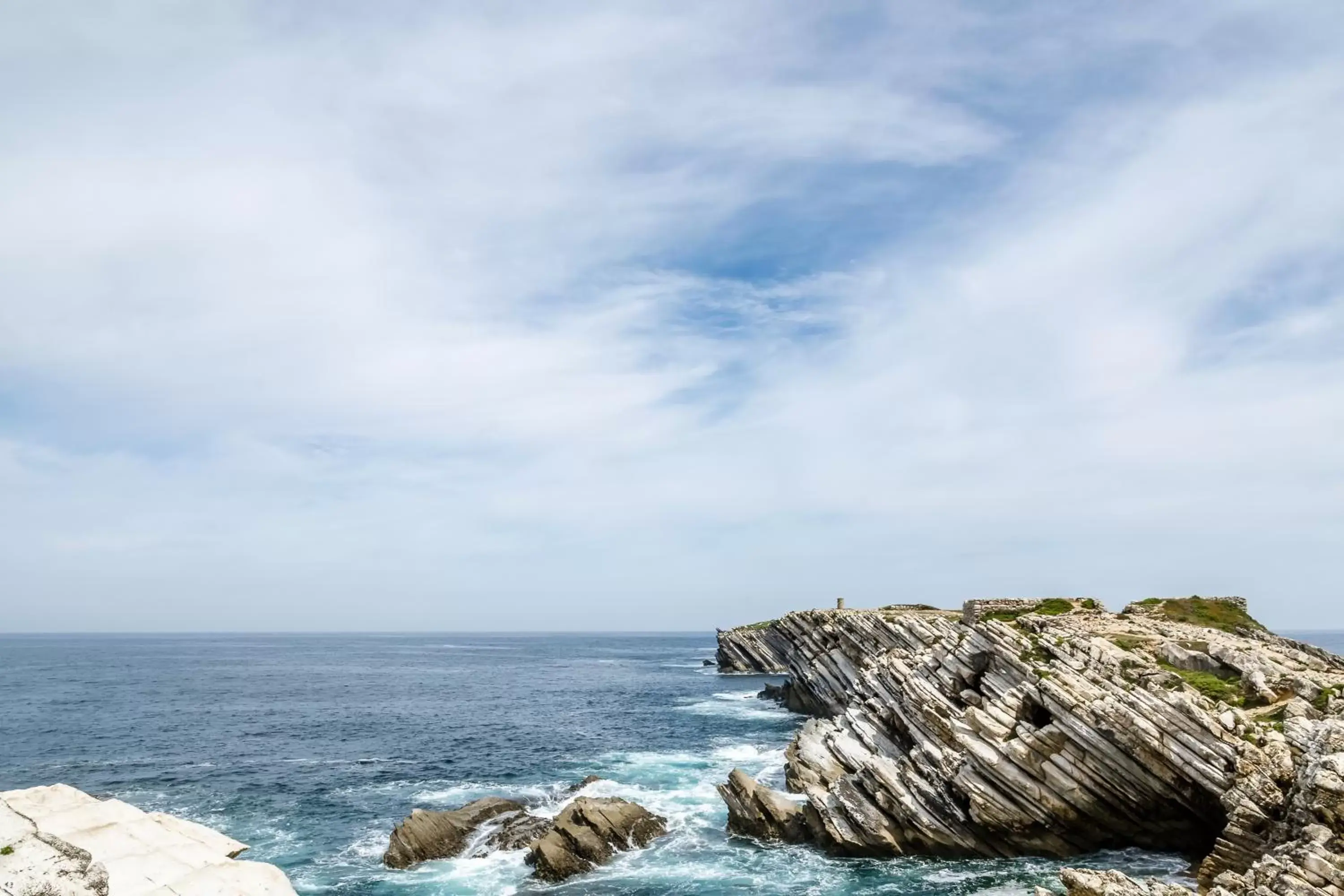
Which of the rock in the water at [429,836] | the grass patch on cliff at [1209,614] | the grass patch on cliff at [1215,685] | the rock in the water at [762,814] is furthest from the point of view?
the grass patch on cliff at [1209,614]

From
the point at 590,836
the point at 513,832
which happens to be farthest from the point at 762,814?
the point at 513,832

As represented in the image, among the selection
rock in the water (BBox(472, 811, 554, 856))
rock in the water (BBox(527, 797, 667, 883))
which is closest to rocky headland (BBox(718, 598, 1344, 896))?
rock in the water (BBox(527, 797, 667, 883))

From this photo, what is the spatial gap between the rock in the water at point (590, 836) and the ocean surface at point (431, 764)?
0.79 meters

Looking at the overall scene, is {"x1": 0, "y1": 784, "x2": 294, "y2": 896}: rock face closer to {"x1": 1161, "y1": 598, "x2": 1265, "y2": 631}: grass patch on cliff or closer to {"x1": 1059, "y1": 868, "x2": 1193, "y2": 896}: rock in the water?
{"x1": 1059, "y1": 868, "x2": 1193, "y2": 896}: rock in the water

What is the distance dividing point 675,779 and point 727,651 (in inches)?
3719

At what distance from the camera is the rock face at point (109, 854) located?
16.7 meters

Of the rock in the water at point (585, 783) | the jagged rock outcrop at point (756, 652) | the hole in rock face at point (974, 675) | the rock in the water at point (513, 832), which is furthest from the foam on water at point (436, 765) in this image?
the jagged rock outcrop at point (756, 652)

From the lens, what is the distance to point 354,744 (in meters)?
70.8

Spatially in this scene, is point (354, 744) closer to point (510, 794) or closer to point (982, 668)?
point (510, 794)

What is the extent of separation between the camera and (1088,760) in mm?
32219

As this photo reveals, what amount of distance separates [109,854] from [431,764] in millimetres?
44201

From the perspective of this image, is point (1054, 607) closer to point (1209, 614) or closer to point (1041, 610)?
point (1041, 610)

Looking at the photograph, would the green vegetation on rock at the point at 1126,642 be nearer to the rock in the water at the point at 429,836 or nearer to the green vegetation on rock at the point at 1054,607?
the green vegetation on rock at the point at 1054,607

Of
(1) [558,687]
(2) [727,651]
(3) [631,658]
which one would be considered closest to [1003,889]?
(1) [558,687]
